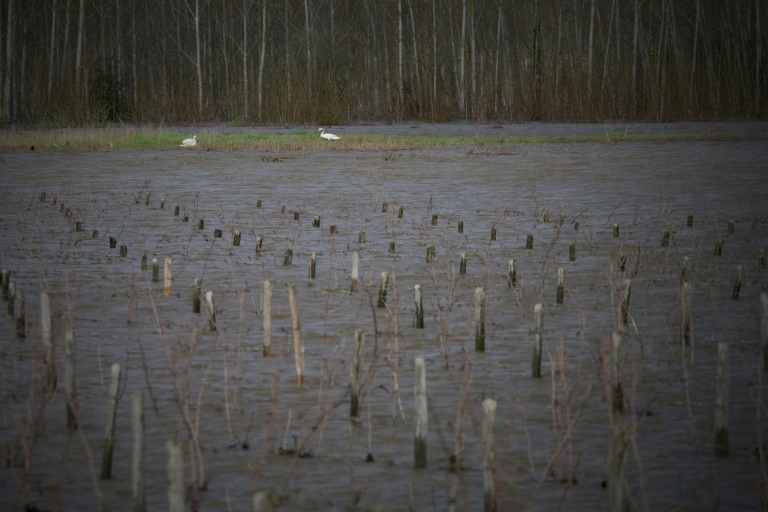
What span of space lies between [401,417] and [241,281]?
4855 millimetres

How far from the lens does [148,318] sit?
982 centimetres

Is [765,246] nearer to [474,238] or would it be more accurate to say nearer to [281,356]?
[474,238]

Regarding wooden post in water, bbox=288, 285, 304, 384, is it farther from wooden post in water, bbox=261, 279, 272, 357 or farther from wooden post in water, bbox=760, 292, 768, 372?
wooden post in water, bbox=760, 292, 768, 372

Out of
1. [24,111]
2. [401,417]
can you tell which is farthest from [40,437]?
[24,111]

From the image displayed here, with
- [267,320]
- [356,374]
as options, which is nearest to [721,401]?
[356,374]

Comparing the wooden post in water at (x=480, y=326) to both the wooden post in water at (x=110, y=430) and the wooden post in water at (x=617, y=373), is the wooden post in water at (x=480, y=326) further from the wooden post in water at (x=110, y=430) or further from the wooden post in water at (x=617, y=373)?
the wooden post in water at (x=110, y=430)

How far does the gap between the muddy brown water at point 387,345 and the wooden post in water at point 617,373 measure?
0.13 meters

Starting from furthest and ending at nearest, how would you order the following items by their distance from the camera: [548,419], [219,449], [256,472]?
[548,419] → [219,449] → [256,472]

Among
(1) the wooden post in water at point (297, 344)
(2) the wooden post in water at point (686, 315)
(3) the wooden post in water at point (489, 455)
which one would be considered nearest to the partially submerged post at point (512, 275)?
(2) the wooden post in water at point (686, 315)

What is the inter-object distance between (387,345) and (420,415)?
287 cm

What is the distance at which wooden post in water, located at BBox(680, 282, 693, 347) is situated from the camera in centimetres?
813

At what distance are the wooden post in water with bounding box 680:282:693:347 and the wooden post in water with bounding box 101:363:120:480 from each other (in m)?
3.95

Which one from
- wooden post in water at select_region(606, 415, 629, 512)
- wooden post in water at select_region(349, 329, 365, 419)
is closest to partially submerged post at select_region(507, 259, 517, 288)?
wooden post in water at select_region(349, 329, 365, 419)

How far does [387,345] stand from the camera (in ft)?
28.5
